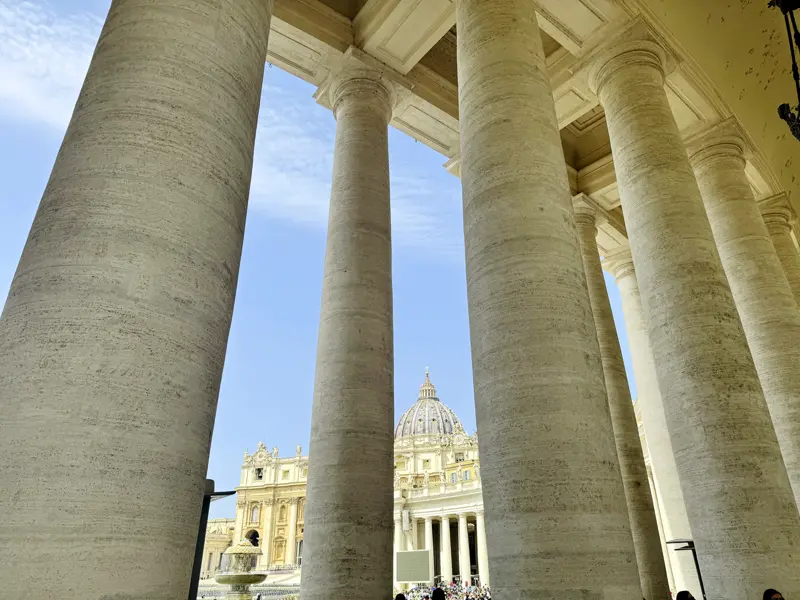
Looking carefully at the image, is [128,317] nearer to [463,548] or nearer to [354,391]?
[354,391]

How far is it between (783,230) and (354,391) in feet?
86.2

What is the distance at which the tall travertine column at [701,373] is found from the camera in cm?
1252

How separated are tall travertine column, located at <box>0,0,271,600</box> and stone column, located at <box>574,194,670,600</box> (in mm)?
17852

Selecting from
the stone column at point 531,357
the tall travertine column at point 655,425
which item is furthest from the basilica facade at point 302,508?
the stone column at point 531,357

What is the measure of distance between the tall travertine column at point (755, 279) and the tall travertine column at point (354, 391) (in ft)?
47.3

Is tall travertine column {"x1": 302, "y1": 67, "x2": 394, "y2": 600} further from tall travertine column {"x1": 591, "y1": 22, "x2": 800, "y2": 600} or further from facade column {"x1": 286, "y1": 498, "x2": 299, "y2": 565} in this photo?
facade column {"x1": 286, "y1": 498, "x2": 299, "y2": 565}

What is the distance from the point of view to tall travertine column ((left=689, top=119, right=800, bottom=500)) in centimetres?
2050

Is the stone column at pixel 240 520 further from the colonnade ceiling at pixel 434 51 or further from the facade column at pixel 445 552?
the colonnade ceiling at pixel 434 51

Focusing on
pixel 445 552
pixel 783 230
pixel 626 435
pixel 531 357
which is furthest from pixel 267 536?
pixel 531 357

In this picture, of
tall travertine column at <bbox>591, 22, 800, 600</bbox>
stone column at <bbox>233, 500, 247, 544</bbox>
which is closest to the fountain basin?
tall travertine column at <bbox>591, 22, 800, 600</bbox>

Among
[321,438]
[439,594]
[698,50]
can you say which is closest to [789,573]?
Answer: [439,594]

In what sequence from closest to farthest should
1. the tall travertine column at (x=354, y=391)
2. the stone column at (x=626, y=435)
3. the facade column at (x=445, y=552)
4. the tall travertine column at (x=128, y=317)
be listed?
the tall travertine column at (x=128, y=317), the tall travertine column at (x=354, y=391), the stone column at (x=626, y=435), the facade column at (x=445, y=552)

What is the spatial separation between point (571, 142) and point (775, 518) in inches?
997

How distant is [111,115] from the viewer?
21.8ft
